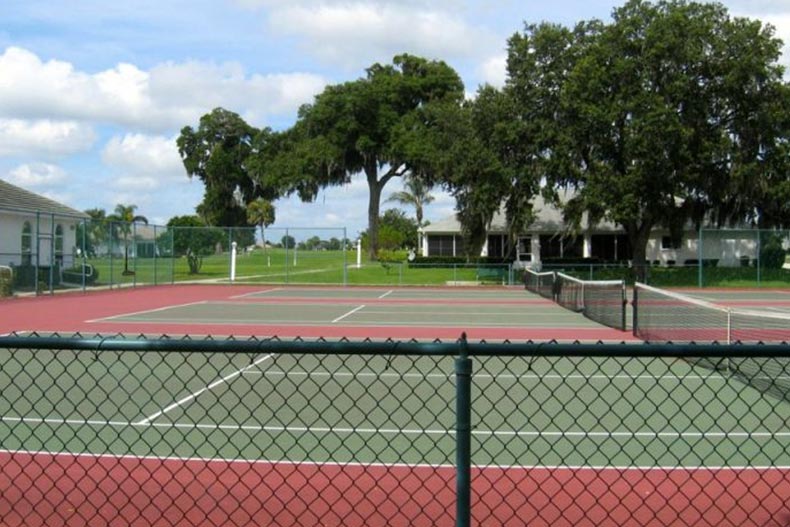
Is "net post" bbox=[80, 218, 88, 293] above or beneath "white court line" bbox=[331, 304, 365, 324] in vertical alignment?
above

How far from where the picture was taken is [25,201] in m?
42.5

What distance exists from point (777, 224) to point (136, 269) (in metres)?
32.7

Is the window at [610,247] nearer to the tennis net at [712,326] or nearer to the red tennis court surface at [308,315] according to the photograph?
the red tennis court surface at [308,315]

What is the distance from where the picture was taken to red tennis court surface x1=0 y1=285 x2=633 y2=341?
64.5 ft

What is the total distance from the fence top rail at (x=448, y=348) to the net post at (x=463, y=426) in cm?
4

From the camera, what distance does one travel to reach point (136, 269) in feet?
136

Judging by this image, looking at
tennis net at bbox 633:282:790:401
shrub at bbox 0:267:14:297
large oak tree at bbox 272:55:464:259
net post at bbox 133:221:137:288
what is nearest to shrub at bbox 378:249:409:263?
large oak tree at bbox 272:55:464:259

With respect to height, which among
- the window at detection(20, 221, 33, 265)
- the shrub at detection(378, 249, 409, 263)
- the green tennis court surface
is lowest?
the green tennis court surface

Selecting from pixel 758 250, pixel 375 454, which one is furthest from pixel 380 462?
pixel 758 250

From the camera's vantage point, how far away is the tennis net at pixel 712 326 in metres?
11.1

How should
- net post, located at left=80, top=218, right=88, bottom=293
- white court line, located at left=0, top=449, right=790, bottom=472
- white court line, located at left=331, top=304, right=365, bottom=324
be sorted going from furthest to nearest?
net post, located at left=80, top=218, right=88, bottom=293 → white court line, located at left=331, top=304, right=365, bottom=324 → white court line, located at left=0, top=449, right=790, bottom=472

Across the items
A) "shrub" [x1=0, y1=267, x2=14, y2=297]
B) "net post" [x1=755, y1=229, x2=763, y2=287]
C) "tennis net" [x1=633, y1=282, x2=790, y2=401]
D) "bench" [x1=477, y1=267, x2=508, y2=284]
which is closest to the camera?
"tennis net" [x1=633, y1=282, x2=790, y2=401]

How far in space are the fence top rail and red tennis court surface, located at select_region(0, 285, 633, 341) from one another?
571 inches

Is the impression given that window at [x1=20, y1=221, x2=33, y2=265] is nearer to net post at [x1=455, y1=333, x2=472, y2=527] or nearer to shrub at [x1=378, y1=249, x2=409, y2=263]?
shrub at [x1=378, y1=249, x2=409, y2=263]
